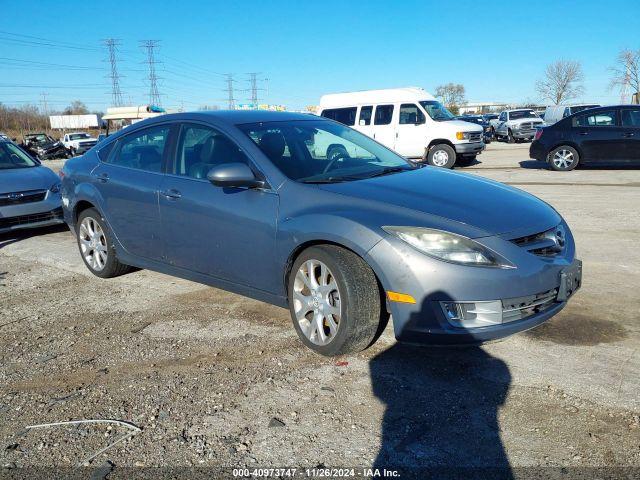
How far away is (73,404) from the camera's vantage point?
3125mm

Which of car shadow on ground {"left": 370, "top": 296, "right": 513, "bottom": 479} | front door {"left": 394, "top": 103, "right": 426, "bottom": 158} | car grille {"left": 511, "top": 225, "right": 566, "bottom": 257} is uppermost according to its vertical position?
front door {"left": 394, "top": 103, "right": 426, "bottom": 158}

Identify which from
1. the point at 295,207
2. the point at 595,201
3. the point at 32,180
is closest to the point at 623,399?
the point at 295,207

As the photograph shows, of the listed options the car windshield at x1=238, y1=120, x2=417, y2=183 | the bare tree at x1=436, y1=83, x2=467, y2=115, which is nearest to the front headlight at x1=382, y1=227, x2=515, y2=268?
the car windshield at x1=238, y1=120, x2=417, y2=183

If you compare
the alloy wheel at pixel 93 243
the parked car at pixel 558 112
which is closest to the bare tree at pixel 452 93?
the parked car at pixel 558 112

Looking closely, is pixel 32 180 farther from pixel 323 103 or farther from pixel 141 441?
pixel 323 103

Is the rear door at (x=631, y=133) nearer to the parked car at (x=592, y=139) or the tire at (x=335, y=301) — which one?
the parked car at (x=592, y=139)

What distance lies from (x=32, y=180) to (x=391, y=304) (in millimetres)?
6548

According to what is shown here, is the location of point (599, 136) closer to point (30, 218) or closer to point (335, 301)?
point (335, 301)

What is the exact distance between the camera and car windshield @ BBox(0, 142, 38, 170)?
8359 mm

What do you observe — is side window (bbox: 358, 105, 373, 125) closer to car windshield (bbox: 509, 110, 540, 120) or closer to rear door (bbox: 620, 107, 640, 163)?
rear door (bbox: 620, 107, 640, 163)

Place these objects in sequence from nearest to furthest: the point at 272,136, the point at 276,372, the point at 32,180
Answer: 1. the point at 276,372
2. the point at 272,136
3. the point at 32,180

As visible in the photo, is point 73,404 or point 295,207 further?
point 295,207

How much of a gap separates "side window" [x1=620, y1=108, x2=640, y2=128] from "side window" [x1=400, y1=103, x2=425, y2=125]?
4.93 meters

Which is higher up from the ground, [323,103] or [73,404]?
[323,103]
